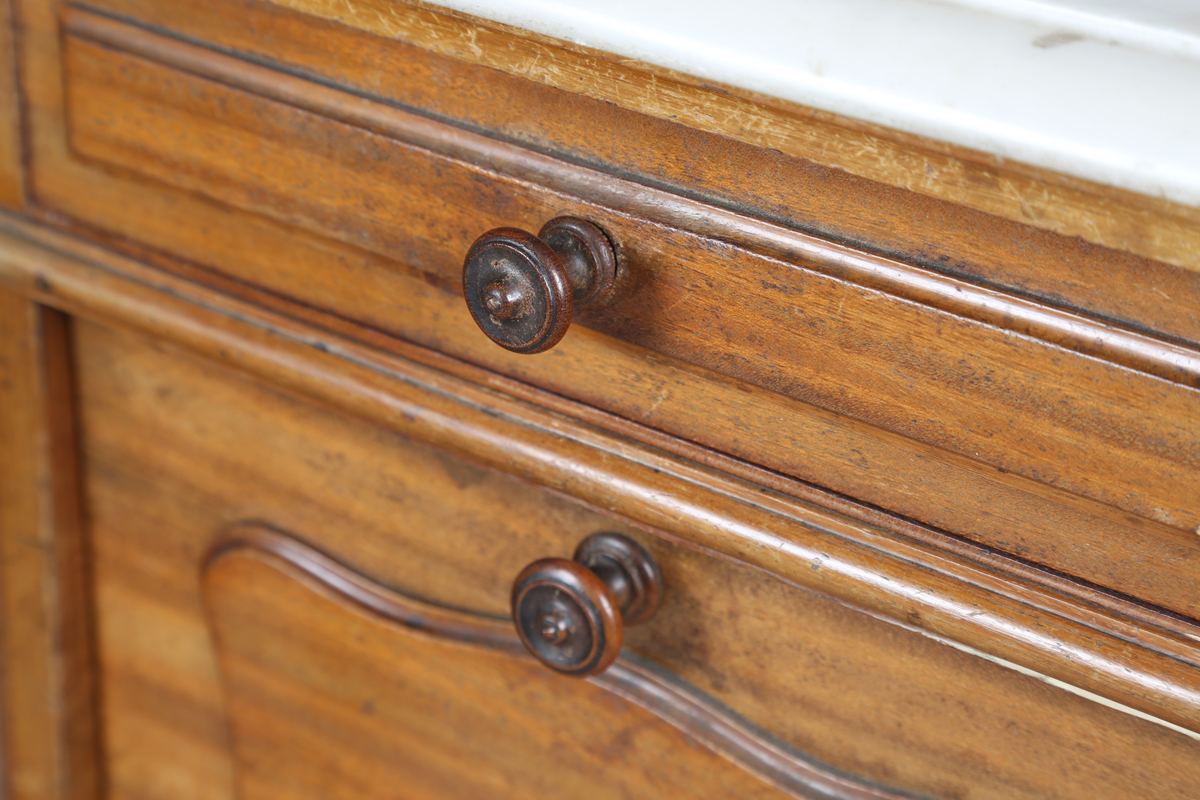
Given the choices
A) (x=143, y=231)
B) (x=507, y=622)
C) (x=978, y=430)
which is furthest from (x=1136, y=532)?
(x=143, y=231)

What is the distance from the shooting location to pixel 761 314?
0.30 metres

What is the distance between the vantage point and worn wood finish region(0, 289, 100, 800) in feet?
1.53

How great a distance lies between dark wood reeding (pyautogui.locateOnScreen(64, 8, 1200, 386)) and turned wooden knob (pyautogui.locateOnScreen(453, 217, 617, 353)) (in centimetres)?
2

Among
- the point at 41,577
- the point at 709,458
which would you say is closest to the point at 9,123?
the point at 41,577

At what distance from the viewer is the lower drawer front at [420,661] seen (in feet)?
1.08

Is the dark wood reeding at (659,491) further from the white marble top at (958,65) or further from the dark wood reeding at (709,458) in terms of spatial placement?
the white marble top at (958,65)

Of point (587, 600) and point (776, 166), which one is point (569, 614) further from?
point (776, 166)

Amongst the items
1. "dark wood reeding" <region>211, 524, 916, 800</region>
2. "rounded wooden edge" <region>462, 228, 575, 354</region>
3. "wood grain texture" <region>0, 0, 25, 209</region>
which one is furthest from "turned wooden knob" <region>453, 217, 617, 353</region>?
"wood grain texture" <region>0, 0, 25, 209</region>

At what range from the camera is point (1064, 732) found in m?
0.31

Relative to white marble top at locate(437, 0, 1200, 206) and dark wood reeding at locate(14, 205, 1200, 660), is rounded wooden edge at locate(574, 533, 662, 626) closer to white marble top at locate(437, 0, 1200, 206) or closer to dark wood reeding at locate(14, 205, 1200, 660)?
dark wood reeding at locate(14, 205, 1200, 660)

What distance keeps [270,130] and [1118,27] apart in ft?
0.93

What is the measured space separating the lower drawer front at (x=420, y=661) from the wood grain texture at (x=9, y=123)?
7 cm

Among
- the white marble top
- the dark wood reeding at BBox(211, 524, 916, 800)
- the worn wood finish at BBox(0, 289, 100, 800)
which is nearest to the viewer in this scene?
the white marble top

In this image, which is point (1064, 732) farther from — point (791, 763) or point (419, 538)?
point (419, 538)
